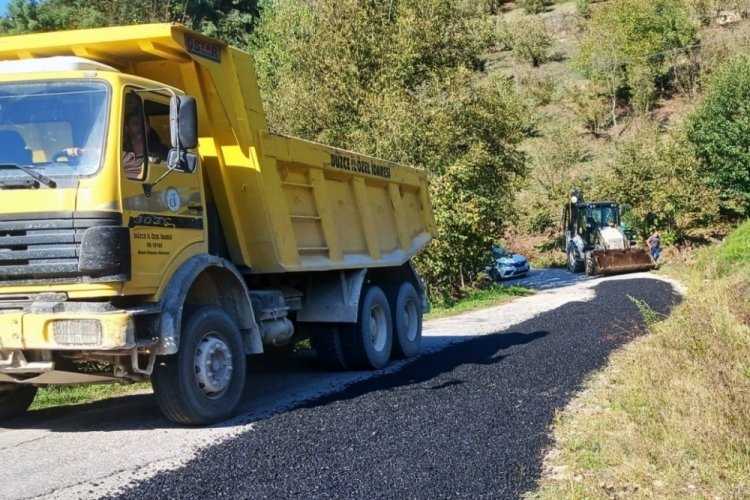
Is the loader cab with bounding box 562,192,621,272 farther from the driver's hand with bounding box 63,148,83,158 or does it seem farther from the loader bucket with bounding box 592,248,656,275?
the driver's hand with bounding box 63,148,83,158

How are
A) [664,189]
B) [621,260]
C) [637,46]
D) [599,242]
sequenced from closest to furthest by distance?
[621,260]
[599,242]
[664,189]
[637,46]

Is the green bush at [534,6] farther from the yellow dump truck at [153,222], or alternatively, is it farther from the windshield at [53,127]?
the windshield at [53,127]

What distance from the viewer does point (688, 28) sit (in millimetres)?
49031

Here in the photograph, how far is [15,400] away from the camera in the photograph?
278 inches

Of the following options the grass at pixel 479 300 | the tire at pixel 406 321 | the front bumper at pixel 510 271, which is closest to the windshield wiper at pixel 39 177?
the tire at pixel 406 321

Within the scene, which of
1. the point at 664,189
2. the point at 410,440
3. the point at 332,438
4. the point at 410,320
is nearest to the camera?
the point at 410,440

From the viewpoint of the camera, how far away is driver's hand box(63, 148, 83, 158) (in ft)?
18.6

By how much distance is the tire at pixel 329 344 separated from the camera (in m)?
9.04

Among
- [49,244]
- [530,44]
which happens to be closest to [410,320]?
[49,244]

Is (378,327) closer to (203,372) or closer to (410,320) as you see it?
(410,320)

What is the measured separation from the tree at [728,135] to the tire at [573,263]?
7479 millimetres

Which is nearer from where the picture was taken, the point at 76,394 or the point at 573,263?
the point at 76,394

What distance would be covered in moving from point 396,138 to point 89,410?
13.7 m

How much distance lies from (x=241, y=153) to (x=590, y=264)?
2007cm
